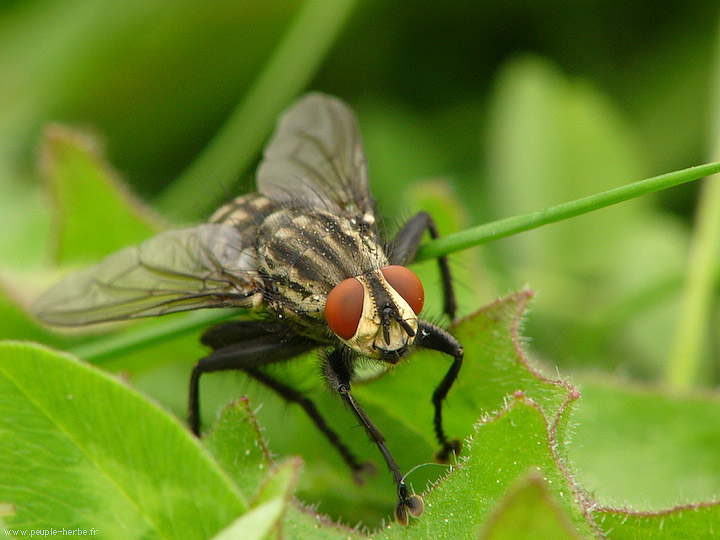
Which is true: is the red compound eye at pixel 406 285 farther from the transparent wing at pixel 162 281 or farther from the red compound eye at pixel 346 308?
the transparent wing at pixel 162 281

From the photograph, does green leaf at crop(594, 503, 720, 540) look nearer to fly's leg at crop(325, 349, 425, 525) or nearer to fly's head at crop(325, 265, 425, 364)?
fly's leg at crop(325, 349, 425, 525)

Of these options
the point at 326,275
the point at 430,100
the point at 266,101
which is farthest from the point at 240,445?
the point at 430,100

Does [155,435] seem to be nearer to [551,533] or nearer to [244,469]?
[244,469]

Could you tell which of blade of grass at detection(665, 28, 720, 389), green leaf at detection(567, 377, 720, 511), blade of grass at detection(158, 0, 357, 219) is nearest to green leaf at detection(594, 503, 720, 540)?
green leaf at detection(567, 377, 720, 511)

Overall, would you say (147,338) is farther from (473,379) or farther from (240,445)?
(473,379)

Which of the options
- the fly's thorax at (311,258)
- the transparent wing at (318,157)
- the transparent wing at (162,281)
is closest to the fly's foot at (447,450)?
the fly's thorax at (311,258)

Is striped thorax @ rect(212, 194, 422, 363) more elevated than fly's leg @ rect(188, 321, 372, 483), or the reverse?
striped thorax @ rect(212, 194, 422, 363)
